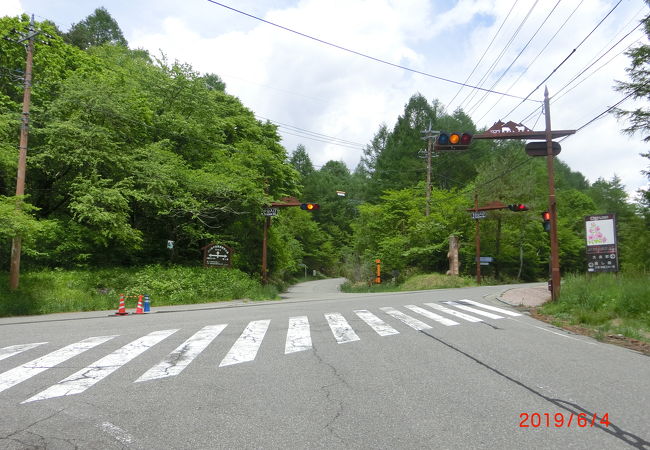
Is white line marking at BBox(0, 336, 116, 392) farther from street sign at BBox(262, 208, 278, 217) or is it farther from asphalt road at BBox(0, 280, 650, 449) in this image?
street sign at BBox(262, 208, 278, 217)

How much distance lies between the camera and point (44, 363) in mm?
7023

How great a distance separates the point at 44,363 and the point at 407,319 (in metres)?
8.58

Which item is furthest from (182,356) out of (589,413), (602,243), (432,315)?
(602,243)

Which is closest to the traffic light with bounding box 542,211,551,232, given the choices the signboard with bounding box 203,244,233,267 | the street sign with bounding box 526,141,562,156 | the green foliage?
the street sign with bounding box 526,141,562,156

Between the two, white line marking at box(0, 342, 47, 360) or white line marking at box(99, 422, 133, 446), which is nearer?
white line marking at box(99, 422, 133, 446)

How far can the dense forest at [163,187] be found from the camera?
19938 millimetres

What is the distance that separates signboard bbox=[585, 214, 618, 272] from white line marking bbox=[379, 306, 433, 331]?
8.36 metres

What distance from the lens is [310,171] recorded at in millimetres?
90250

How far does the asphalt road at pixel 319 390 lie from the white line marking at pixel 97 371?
33 millimetres

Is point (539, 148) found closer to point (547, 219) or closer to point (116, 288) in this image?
point (547, 219)

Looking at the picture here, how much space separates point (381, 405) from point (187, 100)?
2694cm

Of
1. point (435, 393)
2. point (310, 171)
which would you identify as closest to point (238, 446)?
point (435, 393)

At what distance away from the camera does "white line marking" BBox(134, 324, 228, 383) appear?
636 cm
